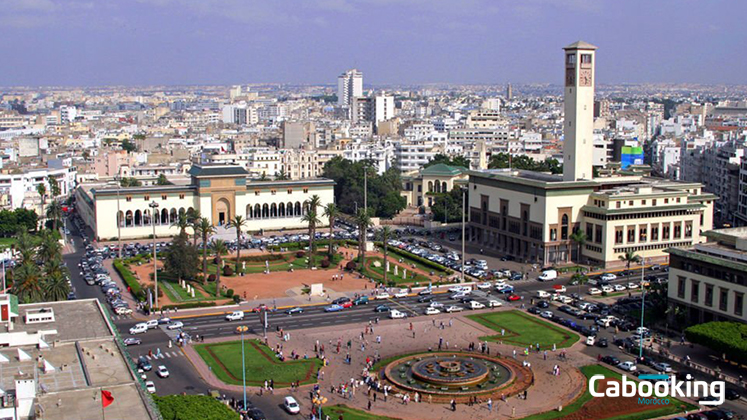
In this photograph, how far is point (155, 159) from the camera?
144 m

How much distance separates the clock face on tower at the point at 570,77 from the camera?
81312mm

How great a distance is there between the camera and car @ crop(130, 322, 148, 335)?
58344mm

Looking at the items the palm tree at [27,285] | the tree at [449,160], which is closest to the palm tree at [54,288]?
the palm tree at [27,285]

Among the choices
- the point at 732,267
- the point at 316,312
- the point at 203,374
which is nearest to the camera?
the point at 203,374

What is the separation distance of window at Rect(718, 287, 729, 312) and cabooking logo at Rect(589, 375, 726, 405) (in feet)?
27.5

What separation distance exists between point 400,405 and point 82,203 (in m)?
73.7

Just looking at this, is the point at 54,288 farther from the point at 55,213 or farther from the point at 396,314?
the point at 55,213

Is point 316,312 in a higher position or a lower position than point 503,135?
lower

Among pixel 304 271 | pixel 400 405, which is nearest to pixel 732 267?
pixel 400 405

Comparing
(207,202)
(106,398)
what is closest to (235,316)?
(106,398)

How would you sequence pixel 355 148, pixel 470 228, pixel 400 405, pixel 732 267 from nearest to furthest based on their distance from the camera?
pixel 400 405 < pixel 732 267 < pixel 470 228 < pixel 355 148

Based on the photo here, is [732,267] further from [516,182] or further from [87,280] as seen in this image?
[87,280]

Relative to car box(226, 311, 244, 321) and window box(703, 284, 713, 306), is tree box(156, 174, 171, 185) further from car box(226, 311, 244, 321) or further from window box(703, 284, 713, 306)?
window box(703, 284, 713, 306)

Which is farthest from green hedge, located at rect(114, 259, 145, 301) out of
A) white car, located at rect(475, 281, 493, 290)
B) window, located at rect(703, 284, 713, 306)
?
window, located at rect(703, 284, 713, 306)
